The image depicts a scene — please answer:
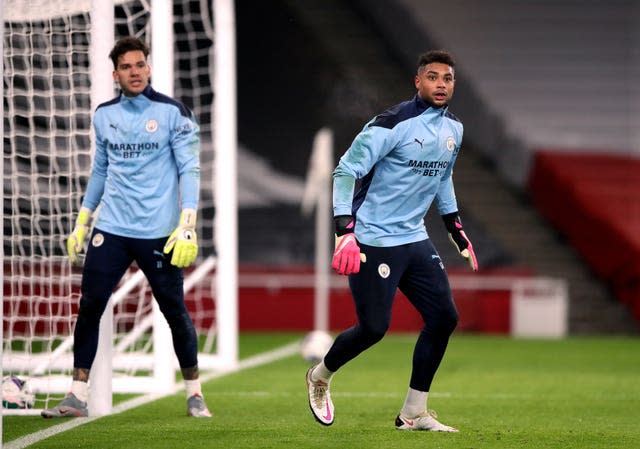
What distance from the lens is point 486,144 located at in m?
18.0

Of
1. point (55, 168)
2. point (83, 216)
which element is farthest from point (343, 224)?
point (55, 168)

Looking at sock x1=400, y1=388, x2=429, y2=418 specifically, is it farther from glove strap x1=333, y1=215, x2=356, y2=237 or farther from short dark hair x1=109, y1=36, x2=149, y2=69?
short dark hair x1=109, y1=36, x2=149, y2=69

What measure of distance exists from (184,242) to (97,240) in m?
0.49

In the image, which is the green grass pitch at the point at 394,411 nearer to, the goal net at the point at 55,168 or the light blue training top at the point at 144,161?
the goal net at the point at 55,168

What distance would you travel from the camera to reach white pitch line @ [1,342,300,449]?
5.86 metres

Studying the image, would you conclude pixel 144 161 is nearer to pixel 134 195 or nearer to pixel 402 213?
pixel 134 195

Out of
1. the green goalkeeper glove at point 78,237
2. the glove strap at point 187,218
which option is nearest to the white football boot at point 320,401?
the glove strap at point 187,218

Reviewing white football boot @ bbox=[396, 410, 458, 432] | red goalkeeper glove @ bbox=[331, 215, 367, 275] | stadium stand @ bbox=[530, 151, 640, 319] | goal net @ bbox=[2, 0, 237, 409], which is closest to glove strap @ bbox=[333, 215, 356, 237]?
red goalkeeper glove @ bbox=[331, 215, 367, 275]

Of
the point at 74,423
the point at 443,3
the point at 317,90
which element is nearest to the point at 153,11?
the point at 74,423

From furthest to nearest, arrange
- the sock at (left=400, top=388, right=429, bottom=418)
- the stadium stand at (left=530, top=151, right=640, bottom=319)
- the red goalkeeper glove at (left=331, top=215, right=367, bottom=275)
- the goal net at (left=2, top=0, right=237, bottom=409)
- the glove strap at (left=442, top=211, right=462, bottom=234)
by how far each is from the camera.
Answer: the stadium stand at (left=530, top=151, right=640, bottom=319)
the goal net at (left=2, top=0, right=237, bottom=409)
the glove strap at (left=442, top=211, right=462, bottom=234)
the sock at (left=400, top=388, right=429, bottom=418)
the red goalkeeper glove at (left=331, top=215, right=367, bottom=275)

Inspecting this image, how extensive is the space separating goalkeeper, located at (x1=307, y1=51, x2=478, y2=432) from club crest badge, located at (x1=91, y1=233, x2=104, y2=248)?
52.2 inches

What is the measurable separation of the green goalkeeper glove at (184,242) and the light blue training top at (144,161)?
7 centimetres

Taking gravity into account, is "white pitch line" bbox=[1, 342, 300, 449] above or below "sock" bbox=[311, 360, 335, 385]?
below

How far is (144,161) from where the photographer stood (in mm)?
6590
